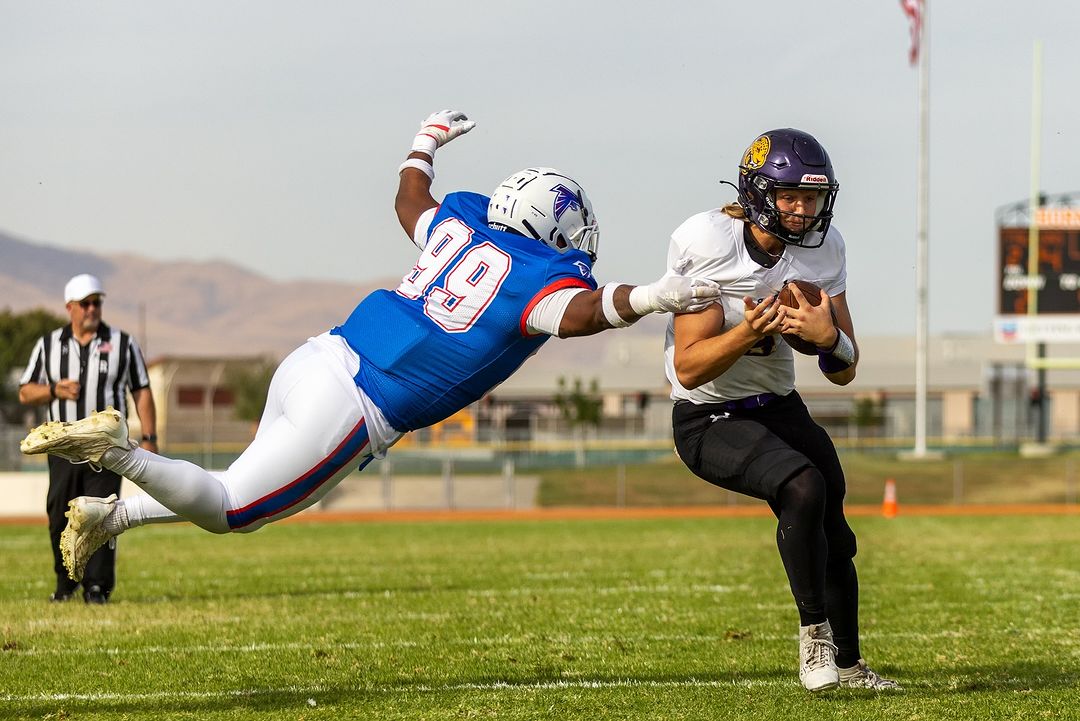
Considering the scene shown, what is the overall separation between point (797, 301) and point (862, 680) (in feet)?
5.20

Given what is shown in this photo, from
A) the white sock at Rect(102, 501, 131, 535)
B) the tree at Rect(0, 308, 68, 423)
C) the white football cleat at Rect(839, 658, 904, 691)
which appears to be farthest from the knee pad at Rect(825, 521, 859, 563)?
the tree at Rect(0, 308, 68, 423)

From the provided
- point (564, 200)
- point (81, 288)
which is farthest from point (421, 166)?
point (81, 288)

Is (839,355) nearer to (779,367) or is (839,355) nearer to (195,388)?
(779,367)

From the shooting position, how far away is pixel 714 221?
5160mm

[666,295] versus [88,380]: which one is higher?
[666,295]

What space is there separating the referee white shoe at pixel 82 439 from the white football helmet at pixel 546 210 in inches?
60.0

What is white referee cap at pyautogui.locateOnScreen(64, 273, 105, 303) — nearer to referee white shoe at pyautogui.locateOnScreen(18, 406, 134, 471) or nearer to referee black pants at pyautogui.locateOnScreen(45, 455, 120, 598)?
referee black pants at pyautogui.locateOnScreen(45, 455, 120, 598)

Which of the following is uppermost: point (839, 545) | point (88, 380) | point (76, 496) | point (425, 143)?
point (425, 143)

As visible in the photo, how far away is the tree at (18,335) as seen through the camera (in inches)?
2670

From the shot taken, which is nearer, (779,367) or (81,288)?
(779,367)

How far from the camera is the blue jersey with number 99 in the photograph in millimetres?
4758

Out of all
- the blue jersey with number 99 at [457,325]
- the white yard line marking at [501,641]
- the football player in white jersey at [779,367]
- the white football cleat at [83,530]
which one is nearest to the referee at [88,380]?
the white yard line marking at [501,641]

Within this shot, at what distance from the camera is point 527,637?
689cm

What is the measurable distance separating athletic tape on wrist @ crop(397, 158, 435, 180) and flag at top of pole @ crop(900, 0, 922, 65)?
3125 cm
